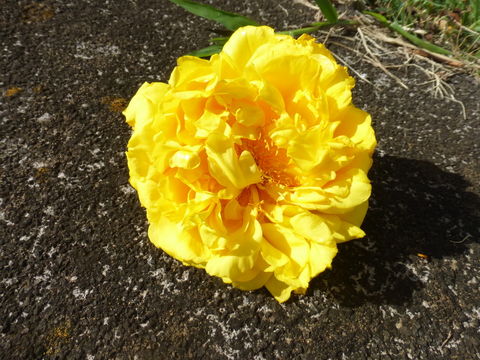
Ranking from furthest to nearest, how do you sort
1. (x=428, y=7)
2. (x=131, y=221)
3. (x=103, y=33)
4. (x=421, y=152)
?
1. (x=428, y=7)
2. (x=103, y=33)
3. (x=421, y=152)
4. (x=131, y=221)

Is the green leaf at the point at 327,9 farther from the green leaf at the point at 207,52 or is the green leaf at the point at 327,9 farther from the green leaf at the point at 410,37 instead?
the green leaf at the point at 207,52

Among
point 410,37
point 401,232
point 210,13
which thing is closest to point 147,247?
point 401,232

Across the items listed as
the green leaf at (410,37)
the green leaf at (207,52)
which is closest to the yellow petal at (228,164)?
the green leaf at (207,52)

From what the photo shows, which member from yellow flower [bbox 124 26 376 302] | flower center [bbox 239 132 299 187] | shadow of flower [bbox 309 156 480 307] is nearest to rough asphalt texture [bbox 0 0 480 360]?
shadow of flower [bbox 309 156 480 307]

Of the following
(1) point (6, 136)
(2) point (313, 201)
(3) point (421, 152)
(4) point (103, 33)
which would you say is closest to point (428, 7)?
(3) point (421, 152)

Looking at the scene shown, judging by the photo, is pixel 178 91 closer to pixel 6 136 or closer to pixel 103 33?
pixel 6 136

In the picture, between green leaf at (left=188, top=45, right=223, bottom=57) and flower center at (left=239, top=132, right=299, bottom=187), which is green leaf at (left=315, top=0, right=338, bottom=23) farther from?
flower center at (left=239, top=132, right=299, bottom=187)
